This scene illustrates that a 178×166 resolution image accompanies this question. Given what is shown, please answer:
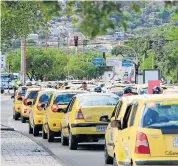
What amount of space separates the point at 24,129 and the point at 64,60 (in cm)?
10333

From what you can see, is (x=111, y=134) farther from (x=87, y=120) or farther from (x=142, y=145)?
(x=87, y=120)

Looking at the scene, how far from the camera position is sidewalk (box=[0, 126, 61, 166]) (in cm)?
1814

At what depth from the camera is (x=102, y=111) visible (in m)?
21.9

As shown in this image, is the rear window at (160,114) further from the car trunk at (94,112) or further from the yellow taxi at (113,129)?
the car trunk at (94,112)

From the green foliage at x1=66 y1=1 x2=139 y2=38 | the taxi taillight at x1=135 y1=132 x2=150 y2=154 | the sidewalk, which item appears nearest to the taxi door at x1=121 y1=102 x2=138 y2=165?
the taxi taillight at x1=135 y1=132 x2=150 y2=154

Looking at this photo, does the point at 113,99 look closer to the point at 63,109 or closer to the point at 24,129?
the point at 63,109

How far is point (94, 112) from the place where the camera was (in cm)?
2189

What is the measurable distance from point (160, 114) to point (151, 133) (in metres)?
0.64

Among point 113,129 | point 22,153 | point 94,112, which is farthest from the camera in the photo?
A: point 94,112

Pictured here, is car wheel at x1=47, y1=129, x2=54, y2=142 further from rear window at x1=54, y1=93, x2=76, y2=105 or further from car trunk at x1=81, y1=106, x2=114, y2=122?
car trunk at x1=81, y1=106, x2=114, y2=122

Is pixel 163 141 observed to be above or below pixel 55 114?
above

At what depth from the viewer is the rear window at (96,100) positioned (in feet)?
73.0

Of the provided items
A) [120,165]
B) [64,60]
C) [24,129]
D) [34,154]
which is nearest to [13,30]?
[24,129]

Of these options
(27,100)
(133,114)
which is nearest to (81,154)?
(133,114)
